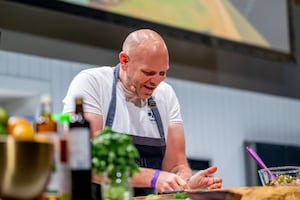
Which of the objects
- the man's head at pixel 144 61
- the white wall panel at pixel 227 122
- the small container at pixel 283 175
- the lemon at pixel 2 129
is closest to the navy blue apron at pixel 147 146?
the man's head at pixel 144 61

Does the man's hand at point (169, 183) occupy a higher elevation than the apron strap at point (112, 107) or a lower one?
lower

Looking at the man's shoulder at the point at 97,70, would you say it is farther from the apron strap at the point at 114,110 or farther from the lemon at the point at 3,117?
the lemon at the point at 3,117

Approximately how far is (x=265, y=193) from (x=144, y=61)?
2.47ft

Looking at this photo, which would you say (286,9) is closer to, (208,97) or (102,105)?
(208,97)

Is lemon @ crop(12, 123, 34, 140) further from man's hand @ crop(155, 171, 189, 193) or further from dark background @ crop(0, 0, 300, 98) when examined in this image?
dark background @ crop(0, 0, 300, 98)

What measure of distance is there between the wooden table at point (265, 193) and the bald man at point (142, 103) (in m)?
0.41

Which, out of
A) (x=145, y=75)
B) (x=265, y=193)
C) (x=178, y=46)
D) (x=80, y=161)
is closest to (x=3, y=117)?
(x=80, y=161)

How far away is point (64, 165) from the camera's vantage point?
118cm

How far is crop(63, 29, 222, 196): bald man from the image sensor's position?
218cm

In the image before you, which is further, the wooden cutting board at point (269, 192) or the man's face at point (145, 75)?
the man's face at point (145, 75)

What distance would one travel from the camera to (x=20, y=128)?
1.14 meters

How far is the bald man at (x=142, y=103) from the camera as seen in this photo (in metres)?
2.18

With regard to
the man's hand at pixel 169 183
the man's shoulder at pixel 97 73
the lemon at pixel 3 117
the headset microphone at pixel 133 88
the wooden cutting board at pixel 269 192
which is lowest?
the wooden cutting board at pixel 269 192

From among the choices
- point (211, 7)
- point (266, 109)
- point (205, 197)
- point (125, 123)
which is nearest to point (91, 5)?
point (211, 7)
